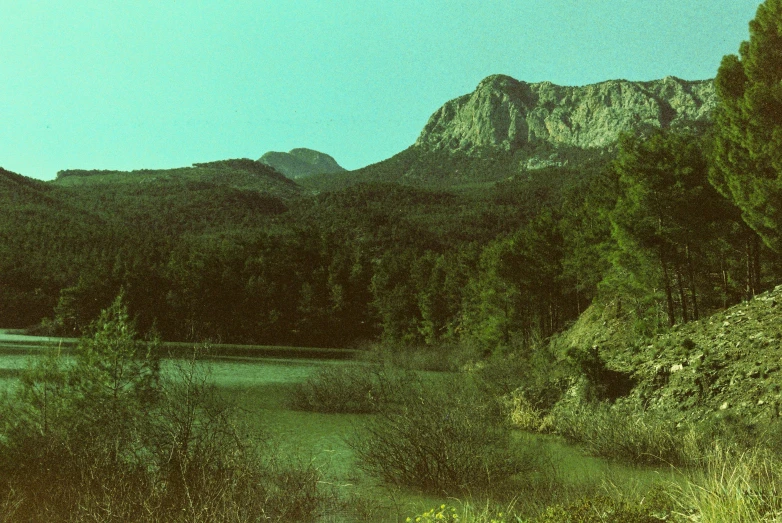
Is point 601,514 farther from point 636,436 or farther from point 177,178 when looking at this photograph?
point 177,178

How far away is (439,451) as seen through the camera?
13352 mm

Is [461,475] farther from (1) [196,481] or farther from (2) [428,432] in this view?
(1) [196,481]

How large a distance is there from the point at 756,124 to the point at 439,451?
15573mm

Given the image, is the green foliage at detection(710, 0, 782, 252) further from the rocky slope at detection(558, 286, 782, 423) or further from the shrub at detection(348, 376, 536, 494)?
the shrub at detection(348, 376, 536, 494)

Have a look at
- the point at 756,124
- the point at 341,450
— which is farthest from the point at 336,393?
the point at 756,124

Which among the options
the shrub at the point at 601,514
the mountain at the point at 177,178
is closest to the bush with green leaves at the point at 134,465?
the shrub at the point at 601,514

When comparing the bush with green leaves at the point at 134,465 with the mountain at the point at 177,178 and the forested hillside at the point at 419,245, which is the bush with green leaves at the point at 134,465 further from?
the mountain at the point at 177,178

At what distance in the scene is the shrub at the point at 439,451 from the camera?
43.3ft

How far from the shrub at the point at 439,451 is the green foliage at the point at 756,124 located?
12653 mm

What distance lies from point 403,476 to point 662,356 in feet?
42.3

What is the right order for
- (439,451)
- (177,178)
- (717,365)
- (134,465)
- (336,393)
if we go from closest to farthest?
(134,465) < (439,451) < (717,365) < (336,393) < (177,178)

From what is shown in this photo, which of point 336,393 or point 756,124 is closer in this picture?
point 756,124

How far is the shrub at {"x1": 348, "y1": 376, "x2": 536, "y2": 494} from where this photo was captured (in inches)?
519

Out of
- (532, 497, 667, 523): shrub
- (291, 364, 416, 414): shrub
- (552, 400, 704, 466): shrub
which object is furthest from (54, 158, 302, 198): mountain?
(532, 497, 667, 523): shrub
